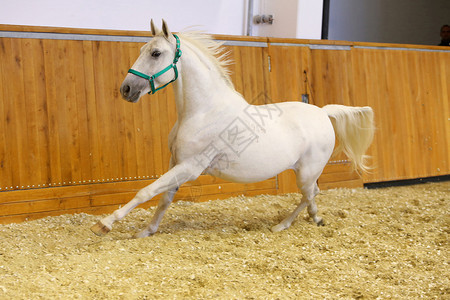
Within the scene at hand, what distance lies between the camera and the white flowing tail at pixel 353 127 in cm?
360

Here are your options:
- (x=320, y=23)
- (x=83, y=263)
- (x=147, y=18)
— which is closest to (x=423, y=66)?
(x=320, y=23)

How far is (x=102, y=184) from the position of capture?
12.9ft

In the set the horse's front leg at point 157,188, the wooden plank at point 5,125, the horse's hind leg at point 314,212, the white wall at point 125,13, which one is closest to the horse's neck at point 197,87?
the horse's front leg at point 157,188

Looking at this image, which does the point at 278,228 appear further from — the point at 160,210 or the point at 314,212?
the point at 160,210

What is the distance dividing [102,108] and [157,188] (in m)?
1.52

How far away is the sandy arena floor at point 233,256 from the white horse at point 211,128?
33 centimetres

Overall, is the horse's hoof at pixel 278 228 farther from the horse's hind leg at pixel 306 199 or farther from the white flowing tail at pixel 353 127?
the white flowing tail at pixel 353 127

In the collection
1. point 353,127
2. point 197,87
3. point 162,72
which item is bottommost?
point 353,127

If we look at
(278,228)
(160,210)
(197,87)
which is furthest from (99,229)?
(278,228)

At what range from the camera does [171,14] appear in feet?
17.9

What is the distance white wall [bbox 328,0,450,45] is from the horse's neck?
5.13 metres

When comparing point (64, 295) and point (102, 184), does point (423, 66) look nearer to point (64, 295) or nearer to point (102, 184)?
point (102, 184)

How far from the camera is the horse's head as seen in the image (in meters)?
A: 2.68

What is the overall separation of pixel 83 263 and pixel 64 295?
0.40 meters
